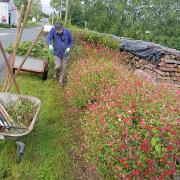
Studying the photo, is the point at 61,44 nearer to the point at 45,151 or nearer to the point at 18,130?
the point at 45,151

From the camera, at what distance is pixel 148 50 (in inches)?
517

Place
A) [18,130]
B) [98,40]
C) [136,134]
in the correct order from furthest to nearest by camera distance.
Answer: [98,40] → [18,130] → [136,134]

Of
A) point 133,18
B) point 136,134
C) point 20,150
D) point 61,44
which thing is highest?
point 136,134

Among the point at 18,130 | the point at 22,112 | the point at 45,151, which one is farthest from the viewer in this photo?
the point at 22,112

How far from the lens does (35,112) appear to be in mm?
5227

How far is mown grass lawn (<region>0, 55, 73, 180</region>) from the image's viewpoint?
174 inches

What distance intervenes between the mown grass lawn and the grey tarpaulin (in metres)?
6.44

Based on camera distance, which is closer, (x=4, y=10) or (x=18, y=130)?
(x=18, y=130)

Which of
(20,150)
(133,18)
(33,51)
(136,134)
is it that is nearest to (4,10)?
(133,18)

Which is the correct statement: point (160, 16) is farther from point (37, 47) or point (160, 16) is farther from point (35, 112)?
point (35, 112)

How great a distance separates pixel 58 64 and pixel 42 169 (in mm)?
4794

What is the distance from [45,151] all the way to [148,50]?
9018 mm

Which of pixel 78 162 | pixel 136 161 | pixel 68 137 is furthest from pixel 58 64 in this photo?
pixel 136 161

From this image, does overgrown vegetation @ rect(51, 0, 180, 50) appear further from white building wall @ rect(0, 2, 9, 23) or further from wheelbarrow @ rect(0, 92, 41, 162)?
wheelbarrow @ rect(0, 92, 41, 162)
